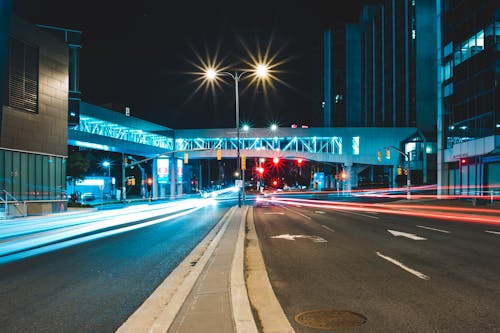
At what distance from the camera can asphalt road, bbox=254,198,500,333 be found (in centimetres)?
578

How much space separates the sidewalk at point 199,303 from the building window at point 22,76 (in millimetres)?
28914

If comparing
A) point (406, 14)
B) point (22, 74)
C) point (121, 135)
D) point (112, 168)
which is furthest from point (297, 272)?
point (112, 168)

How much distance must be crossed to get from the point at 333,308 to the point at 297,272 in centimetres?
287

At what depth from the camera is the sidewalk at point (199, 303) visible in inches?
210

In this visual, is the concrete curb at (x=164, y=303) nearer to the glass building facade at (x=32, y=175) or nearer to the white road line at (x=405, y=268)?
the white road line at (x=405, y=268)

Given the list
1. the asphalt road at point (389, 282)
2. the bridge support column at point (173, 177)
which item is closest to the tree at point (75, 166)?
the bridge support column at point (173, 177)

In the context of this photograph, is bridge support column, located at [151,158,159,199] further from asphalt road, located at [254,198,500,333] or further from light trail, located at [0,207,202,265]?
asphalt road, located at [254,198,500,333]

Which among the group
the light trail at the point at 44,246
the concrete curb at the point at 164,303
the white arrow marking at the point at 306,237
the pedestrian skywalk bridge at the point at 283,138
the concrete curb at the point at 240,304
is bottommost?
the light trail at the point at 44,246

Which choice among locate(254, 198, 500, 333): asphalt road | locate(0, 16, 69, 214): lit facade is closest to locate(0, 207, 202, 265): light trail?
locate(254, 198, 500, 333): asphalt road

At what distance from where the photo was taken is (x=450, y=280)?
26.8ft

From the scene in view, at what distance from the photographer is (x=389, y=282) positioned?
26.4 feet

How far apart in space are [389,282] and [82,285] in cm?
557

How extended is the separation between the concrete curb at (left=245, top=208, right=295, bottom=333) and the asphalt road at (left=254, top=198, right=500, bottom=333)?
158mm

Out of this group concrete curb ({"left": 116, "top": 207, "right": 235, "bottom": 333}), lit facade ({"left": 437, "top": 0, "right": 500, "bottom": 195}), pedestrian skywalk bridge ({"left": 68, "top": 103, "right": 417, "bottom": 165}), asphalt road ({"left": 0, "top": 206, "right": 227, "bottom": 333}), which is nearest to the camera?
concrete curb ({"left": 116, "top": 207, "right": 235, "bottom": 333})
